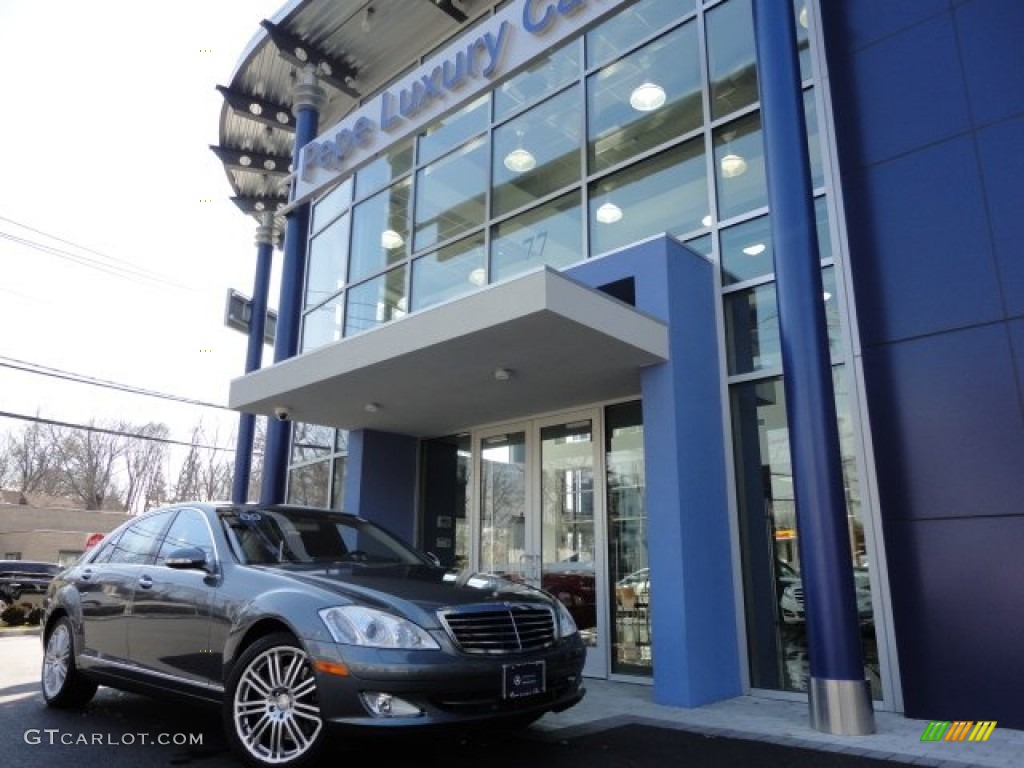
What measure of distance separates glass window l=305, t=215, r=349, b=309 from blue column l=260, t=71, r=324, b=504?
29.2 inches

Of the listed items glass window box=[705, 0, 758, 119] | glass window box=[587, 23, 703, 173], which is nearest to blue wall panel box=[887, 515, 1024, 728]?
glass window box=[705, 0, 758, 119]

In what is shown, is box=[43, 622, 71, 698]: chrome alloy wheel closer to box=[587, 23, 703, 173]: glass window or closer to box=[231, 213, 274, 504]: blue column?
box=[231, 213, 274, 504]: blue column

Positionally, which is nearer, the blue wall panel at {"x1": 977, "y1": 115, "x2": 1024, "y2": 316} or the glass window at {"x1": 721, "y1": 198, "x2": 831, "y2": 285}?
the blue wall panel at {"x1": 977, "y1": 115, "x2": 1024, "y2": 316}

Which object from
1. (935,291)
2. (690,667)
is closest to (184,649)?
(690,667)

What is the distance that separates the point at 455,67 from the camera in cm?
923

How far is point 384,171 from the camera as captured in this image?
39.9 ft

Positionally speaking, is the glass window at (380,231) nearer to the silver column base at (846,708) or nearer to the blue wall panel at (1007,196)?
the blue wall panel at (1007,196)

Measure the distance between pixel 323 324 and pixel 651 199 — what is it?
6.57m

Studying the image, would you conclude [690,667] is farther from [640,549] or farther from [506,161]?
[506,161]

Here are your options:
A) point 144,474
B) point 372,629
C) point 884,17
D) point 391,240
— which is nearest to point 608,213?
point 884,17

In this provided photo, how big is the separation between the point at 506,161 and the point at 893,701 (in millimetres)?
7595

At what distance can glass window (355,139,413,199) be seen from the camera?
11742 millimetres

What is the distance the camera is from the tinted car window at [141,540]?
5.23 metres

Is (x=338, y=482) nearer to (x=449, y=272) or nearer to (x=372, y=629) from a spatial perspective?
(x=449, y=272)
